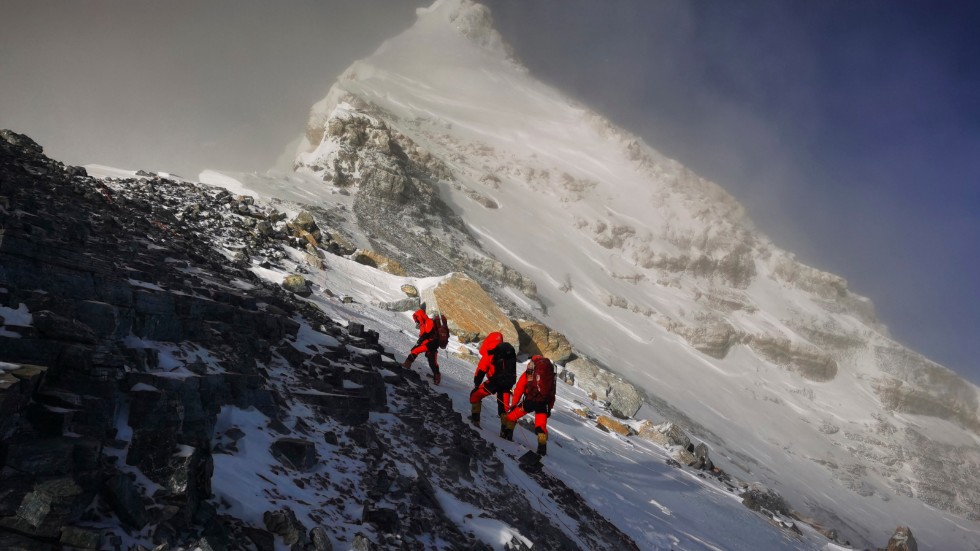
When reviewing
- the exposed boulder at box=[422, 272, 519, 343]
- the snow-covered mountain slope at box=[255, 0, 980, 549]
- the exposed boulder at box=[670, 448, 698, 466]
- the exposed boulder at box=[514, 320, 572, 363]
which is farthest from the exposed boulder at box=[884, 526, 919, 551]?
the exposed boulder at box=[422, 272, 519, 343]

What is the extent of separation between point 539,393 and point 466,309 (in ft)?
32.5

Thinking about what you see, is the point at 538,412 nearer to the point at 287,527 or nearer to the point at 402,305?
the point at 287,527

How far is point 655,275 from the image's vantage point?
56562 mm

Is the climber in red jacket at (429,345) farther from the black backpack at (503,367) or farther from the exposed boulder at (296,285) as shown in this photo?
the exposed boulder at (296,285)

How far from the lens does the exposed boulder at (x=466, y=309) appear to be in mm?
17391

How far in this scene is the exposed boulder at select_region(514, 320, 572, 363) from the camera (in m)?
19.9

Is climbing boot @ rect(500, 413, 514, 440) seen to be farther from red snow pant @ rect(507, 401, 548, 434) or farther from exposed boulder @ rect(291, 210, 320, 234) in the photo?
exposed boulder @ rect(291, 210, 320, 234)

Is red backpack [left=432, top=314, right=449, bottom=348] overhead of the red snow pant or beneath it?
overhead

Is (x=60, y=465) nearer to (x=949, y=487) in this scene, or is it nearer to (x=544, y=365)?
(x=544, y=365)

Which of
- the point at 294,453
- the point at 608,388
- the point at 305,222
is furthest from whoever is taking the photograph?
the point at 608,388

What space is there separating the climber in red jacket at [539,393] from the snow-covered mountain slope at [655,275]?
56.0 feet

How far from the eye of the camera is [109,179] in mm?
14938

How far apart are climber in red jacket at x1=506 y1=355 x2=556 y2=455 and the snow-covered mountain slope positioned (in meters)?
17.1

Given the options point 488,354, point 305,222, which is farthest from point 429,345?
point 305,222
